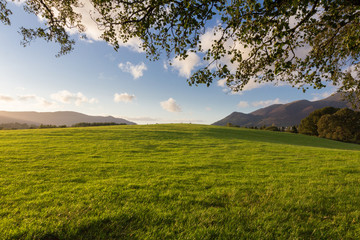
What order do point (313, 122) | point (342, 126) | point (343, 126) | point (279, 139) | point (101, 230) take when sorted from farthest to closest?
point (313, 122) < point (342, 126) < point (343, 126) < point (279, 139) < point (101, 230)

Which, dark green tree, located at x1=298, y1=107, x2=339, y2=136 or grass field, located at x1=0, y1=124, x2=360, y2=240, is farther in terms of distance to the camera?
dark green tree, located at x1=298, y1=107, x2=339, y2=136

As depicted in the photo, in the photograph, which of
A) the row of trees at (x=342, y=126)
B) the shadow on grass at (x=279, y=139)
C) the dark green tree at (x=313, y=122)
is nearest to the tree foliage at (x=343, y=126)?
the row of trees at (x=342, y=126)

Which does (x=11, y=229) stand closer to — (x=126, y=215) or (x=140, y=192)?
(x=126, y=215)

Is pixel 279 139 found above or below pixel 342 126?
below

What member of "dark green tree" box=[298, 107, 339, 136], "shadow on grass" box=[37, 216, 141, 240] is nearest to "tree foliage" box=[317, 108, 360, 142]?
"dark green tree" box=[298, 107, 339, 136]

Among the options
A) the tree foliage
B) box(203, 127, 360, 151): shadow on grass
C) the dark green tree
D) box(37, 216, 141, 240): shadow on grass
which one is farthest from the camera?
the dark green tree

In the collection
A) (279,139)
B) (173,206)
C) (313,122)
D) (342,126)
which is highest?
(313,122)

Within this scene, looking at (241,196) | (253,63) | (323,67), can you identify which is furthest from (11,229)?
(323,67)

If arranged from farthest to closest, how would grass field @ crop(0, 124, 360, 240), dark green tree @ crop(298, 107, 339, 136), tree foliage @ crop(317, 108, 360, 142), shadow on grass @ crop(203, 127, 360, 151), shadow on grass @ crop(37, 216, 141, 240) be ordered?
dark green tree @ crop(298, 107, 339, 136) < tree foliage @ crop(317, 108, 360, 142) < shadow on grass @ crop(203, 127, 360, 151) < grass field @ crop(0, 124, 360, 240) < shadow on grass @ crop(37, 216, 141, 240)

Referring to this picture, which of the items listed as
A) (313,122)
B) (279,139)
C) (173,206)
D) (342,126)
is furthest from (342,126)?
(173,206)

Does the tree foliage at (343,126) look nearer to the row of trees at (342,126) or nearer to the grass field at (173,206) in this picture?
the row of trees at (342,126)

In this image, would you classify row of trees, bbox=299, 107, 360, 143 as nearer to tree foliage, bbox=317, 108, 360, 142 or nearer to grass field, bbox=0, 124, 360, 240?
tree foliage, bbox=317, 108, 360, 142

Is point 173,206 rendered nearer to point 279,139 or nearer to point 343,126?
point 279,139

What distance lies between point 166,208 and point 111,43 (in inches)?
408
